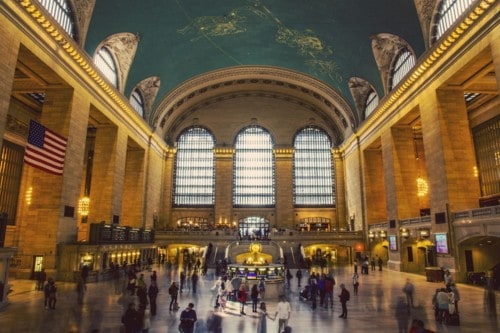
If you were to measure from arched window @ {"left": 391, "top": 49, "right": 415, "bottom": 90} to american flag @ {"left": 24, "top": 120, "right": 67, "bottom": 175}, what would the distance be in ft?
64.4

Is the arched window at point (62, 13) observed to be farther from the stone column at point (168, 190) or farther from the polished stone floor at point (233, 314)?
the stone column at point (168, 190)

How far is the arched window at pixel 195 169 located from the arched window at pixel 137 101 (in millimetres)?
9107

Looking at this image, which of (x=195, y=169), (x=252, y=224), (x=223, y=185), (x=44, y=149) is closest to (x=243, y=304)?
(x=44, y=149)

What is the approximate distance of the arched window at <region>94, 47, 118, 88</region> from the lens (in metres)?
21.9

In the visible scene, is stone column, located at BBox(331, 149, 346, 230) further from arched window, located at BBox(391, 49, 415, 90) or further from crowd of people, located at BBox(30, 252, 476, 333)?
crowd of people, located at BBox(30, 252, 476, 333)

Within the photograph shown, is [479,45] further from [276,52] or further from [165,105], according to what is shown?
[165,105]

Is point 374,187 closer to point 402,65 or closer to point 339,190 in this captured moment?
point 339,190

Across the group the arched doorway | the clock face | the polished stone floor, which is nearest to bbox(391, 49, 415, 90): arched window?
the polished stone floor

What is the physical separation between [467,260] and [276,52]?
67.0ft

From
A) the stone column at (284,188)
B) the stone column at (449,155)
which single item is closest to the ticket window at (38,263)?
the stone column at (449,155)

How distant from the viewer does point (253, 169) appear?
127 feet

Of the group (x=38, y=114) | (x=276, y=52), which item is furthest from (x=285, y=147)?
(x=38, y=114)

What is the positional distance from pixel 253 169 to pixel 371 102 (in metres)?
14.4

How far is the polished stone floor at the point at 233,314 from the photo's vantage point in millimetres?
8297
